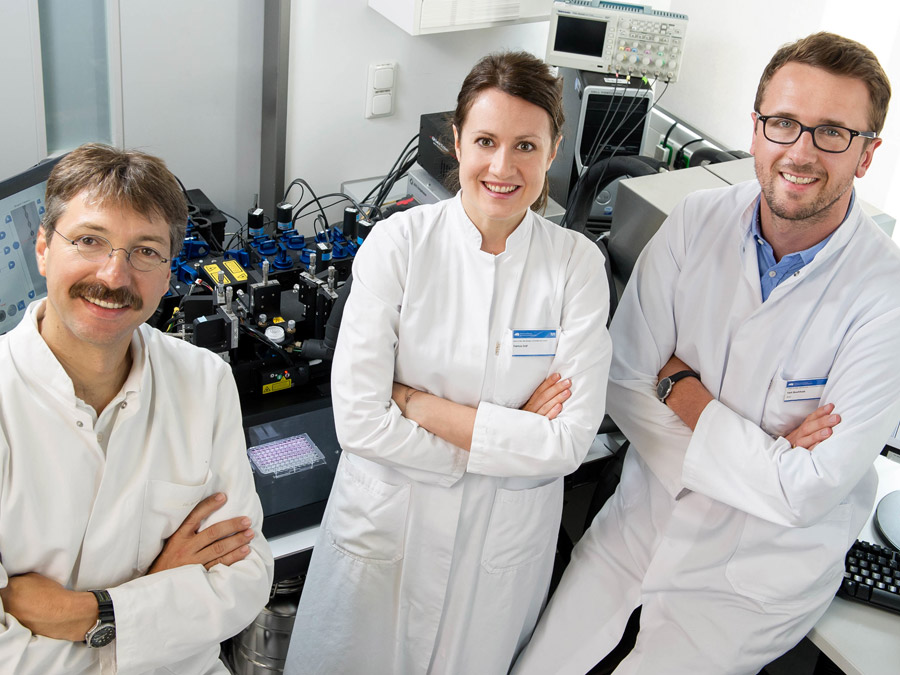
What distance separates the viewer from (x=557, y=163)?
9.04 ft

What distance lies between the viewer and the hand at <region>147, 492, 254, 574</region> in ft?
4.73

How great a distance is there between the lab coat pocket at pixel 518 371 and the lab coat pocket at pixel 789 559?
51 cm

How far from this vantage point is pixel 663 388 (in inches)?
73.1

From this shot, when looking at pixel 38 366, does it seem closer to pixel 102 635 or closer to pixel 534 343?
pixel 102 635

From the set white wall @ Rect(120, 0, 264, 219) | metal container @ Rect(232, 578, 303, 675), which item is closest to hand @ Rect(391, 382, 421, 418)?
metal container @ Rect(232, 578, 303, 675)

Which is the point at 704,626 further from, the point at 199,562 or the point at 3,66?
the point at 3,66

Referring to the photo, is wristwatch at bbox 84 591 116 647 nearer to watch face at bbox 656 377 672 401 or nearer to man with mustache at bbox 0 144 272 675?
man with mustache at bbox 0 144 272 675

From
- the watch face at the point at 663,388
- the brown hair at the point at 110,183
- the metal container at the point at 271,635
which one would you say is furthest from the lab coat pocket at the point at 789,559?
the brown hair at the point at 110,183

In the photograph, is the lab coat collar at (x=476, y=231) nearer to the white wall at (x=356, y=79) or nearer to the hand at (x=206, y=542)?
the hand at (x=206, y=542)

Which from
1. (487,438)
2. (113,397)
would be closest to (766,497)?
(487,438)

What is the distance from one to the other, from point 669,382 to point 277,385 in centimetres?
86

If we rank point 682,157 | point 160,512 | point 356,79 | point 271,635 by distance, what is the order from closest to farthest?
1. point 160,512
2. point 271,635
3. point 356,79
4. point 682,157

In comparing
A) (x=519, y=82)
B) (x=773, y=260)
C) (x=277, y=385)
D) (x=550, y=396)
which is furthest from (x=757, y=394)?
(x=277, y=385)

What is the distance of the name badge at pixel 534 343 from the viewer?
168 centimetres
